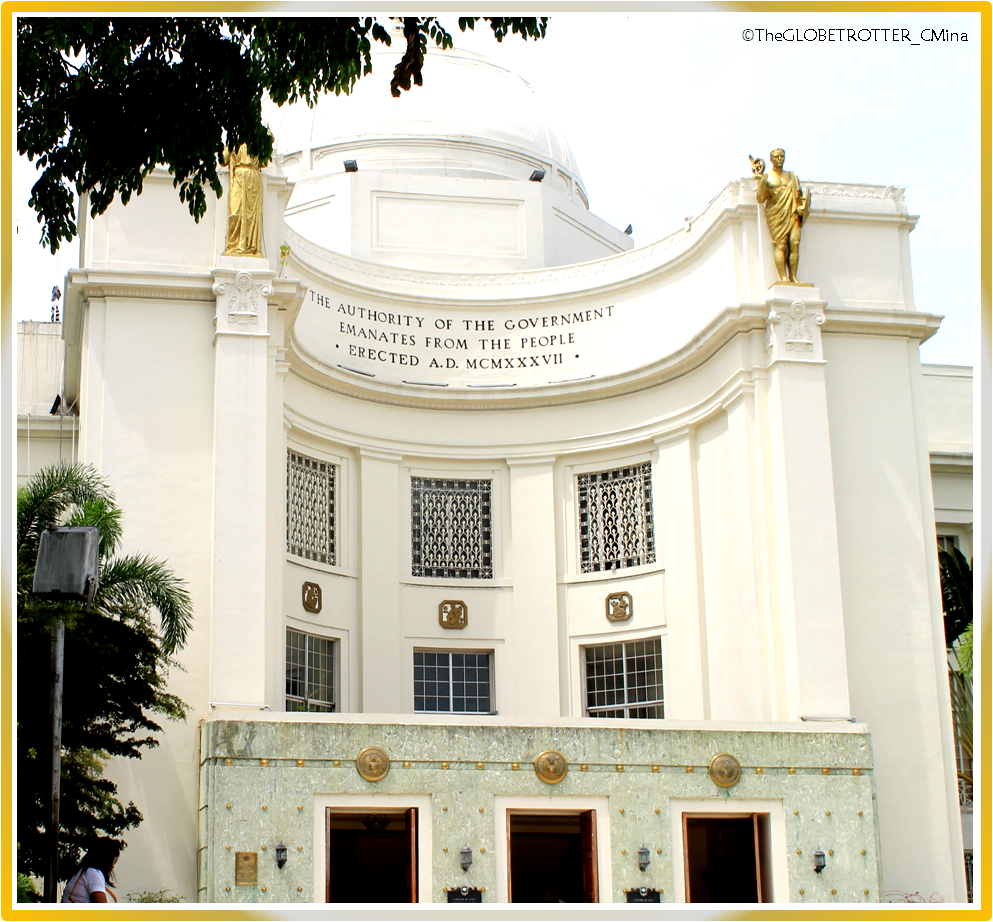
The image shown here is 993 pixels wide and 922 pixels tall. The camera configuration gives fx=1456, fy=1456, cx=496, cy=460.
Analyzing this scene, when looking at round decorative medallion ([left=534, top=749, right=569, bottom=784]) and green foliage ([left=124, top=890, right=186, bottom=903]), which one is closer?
green foliage ([left=124, top=890, right=186, bottom=903])

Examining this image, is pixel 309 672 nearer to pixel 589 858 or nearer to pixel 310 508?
pixel 310 508

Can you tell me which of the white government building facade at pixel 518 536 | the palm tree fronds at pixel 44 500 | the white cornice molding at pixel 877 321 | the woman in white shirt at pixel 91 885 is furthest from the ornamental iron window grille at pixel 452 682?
the woman in white shirt at pixel 91 885

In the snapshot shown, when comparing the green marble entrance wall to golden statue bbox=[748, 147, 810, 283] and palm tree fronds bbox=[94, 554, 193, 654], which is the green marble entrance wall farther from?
golden statue bbox=[748, 147, 810, 283]

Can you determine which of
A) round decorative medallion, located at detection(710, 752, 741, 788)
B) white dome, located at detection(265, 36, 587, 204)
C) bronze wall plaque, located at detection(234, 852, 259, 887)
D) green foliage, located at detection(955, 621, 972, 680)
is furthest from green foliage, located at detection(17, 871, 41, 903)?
white dome, located at detection(265, 36, 587, 204)

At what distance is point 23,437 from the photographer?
3109 cm

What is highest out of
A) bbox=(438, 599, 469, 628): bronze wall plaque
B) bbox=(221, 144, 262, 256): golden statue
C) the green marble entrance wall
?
bbox=(221, 144, 262, 256): golden statue

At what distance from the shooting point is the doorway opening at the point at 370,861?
2588 cm

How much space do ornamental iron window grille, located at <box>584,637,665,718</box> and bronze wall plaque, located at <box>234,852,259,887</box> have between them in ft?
32.3

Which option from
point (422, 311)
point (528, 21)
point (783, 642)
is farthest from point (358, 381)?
point (528, 21)

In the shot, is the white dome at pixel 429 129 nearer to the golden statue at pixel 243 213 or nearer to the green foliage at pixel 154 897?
the golden statue at pixel 243 213

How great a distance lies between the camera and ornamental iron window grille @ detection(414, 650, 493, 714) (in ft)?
98.8

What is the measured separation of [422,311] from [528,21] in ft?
60.8

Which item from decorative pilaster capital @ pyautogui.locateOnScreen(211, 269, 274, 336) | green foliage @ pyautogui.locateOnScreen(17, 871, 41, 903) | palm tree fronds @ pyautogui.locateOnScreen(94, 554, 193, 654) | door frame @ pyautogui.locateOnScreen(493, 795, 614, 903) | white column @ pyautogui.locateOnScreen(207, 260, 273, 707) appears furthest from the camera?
decorative pilaster capital @ pyautogui.locateOnScreen(211, 269, 274, 336)

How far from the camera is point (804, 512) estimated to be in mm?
26859
